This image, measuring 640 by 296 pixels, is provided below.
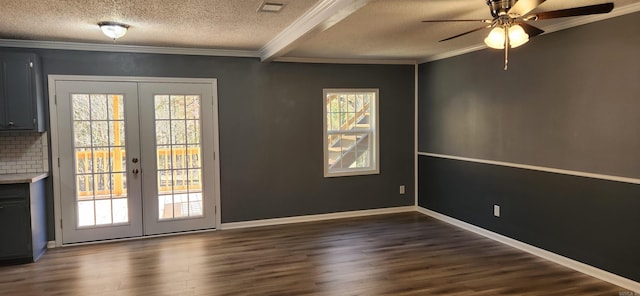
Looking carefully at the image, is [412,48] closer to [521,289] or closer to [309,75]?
[309,75]

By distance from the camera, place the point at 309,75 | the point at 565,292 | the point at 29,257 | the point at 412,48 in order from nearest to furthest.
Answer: the point at 565,292 < the point at 29,257 < the point at 412,48 < the point at 309,75

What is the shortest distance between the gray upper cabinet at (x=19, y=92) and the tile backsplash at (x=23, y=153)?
295 mm

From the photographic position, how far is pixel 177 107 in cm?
497

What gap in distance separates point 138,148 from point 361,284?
301 centimetres

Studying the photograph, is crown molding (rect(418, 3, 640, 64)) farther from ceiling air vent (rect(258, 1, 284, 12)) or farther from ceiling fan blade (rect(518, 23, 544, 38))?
ceiling air vent (rect(258, 1, 284, 12))

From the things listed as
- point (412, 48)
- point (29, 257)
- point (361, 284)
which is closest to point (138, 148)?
point (29, 257)

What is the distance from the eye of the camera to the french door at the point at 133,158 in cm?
464

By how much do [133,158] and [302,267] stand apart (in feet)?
7.92

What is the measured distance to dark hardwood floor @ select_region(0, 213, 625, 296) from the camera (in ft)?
11.1

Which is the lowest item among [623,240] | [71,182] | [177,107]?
[623,240]

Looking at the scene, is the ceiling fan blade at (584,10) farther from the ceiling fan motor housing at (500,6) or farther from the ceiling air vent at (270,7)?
the ceiling air vent at (270,7)

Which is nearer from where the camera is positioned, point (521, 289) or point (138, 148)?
point (521, 289)

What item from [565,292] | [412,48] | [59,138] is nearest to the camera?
[565,292]

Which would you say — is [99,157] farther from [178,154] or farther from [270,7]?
[270,7]
